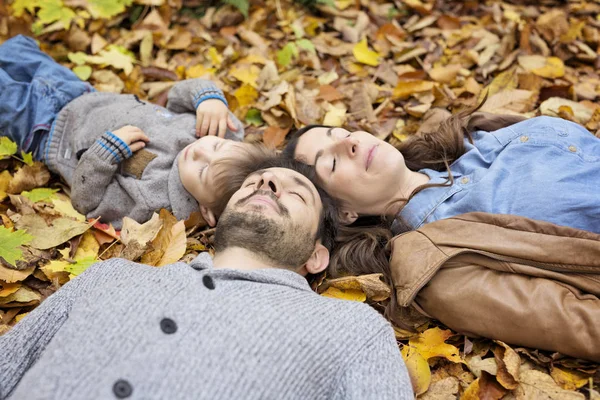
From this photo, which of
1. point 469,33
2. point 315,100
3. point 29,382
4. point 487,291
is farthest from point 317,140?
point 469,33

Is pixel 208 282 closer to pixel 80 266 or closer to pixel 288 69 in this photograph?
pixel 80 266

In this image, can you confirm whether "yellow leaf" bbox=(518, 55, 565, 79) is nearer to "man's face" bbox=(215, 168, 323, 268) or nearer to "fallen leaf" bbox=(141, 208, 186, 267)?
"man's face" bbox=(215, 168, 323, 268)

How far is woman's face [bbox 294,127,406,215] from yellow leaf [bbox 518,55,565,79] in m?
1.94

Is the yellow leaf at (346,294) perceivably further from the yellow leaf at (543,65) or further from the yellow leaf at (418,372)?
the yellow leaf at (543,65)

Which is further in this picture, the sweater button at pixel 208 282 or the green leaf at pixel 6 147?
the green leaf at pixel 6 147

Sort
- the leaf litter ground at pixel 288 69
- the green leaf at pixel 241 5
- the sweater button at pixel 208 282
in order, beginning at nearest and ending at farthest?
the sweater button at pixel 208 282 → the leaf litter ground at pixel 288 69 → the green leaf at pixel 241 5

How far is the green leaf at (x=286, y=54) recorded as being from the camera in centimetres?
454

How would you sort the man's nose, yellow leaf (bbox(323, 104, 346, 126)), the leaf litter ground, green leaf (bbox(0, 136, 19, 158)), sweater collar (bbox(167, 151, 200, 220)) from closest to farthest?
the man's nose
the leaf litter ground
sweater collar (bbox(167, 151, 200, 220))
green leaf (bbox(0, 136, 19, 158))
yellow leaf (bbox(323, 104, 346, 126))

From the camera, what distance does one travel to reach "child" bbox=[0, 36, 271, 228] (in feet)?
10.6

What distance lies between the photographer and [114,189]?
3.33m

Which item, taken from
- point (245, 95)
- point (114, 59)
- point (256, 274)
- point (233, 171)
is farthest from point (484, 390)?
point (114, 59)

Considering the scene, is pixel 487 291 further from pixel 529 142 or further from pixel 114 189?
pixel 114 189

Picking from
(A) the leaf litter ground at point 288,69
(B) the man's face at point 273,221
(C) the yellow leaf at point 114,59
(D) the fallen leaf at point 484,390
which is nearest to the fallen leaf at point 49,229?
(A) the leaf litter ground at point 288,69

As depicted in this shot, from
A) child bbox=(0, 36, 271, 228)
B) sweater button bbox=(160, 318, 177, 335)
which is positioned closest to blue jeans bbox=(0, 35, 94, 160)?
child bbox=(0, 36, 271, 228)
